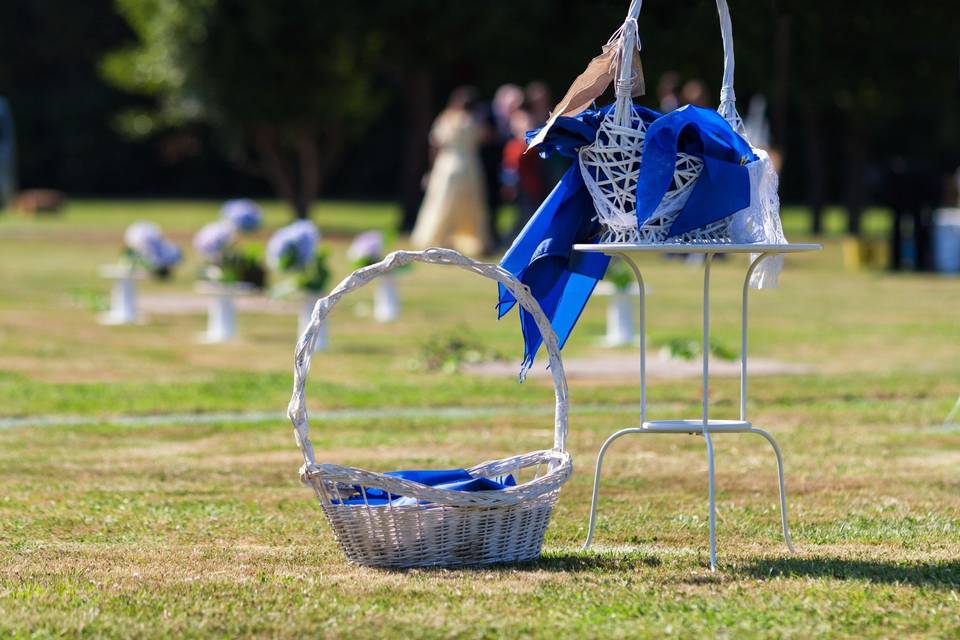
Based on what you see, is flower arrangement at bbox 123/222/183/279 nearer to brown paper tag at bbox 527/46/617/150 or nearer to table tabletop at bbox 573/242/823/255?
brown paper tag at bbox 527/46/617/150

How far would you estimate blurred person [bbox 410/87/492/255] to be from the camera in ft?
83.2

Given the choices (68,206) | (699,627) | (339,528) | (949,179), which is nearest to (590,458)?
(339,528)

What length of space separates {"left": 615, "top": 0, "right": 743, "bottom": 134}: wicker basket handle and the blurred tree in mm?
24162

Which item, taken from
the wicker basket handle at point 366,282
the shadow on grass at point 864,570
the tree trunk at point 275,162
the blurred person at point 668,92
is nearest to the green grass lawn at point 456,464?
the shadow on grass at point 864,570

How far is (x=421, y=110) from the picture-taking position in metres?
32.4

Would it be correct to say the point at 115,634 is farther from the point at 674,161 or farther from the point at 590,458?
the point at 590,458

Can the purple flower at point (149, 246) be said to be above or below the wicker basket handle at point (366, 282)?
above

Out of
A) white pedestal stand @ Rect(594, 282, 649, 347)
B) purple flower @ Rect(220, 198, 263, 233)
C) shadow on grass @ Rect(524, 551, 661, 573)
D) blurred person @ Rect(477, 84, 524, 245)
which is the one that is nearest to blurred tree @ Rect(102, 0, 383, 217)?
blurred person @ Rect(477, 84, 524, 245)

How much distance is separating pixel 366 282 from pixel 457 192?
20.2 meters

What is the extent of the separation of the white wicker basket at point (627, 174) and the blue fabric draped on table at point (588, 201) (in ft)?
0.11

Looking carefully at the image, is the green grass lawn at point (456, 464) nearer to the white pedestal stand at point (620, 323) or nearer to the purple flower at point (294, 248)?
the white pedestal stand at point (620, 323)

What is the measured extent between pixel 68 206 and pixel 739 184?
4403cm

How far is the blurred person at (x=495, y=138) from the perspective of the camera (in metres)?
23.9

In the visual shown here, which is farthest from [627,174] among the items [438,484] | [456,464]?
[456,464]
